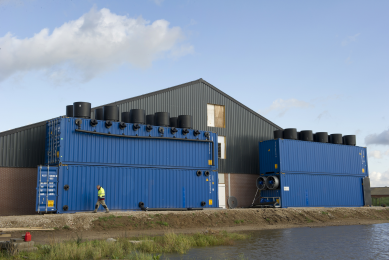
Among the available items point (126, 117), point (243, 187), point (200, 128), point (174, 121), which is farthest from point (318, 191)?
point (126, 117)

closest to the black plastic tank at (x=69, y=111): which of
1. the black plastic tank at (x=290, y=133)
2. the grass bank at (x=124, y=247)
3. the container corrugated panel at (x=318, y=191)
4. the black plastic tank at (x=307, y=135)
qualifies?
the grass bank at (x=124, y=247)

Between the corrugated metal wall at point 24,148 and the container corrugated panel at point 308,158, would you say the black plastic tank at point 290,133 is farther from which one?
the corrugated metal wall at point 24,148

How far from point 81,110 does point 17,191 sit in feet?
20.3

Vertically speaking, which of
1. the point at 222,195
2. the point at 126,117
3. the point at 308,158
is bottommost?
the point at 222,195

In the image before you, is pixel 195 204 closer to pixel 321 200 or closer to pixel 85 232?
pixel 85 232

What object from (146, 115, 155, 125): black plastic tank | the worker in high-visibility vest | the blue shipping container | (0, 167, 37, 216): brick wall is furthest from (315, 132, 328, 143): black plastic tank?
(0, 167, 37, 216): brick wall

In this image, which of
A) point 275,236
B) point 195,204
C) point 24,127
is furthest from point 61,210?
point 275,236

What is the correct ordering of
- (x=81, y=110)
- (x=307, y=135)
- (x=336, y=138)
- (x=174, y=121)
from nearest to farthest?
Result: (x=81, y=110)
(x=174, y=121)
(x=307, y=135)
(x=336, y=138)

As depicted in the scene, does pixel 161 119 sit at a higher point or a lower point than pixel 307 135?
higher

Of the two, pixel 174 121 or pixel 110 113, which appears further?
pixel 174 121

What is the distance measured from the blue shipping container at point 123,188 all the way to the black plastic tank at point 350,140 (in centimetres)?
1528

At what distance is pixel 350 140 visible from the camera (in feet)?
113

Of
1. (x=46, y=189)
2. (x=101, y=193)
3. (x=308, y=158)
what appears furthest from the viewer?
(x=308, y=158)

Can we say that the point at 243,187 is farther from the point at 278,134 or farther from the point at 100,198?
the point at 100,198
